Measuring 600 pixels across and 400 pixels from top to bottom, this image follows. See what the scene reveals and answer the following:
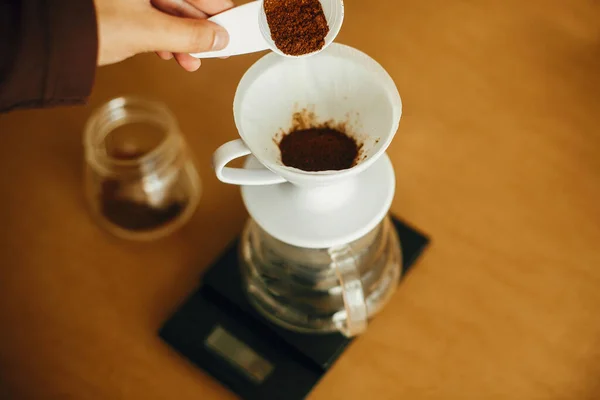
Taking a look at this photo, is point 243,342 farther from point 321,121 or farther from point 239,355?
point 321,121

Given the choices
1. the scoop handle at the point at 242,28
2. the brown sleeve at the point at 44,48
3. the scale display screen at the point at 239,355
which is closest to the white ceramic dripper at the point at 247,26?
the scoop handle at the point at 242,28

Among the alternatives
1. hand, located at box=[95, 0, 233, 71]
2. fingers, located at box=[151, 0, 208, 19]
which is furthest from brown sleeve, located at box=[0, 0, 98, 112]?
fingers, located at box=[151, 0, 208, 19]

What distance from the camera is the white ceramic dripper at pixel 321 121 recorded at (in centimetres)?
56

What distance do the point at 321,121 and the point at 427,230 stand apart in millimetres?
266

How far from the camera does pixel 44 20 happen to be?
56cm

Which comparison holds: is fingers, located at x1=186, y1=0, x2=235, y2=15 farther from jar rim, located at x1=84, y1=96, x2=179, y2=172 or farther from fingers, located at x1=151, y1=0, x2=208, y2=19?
jar rim, located at x1=84, y1=96, x2=179, y2=172

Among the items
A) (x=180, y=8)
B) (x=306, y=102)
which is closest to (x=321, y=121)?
(x=306, y=102)

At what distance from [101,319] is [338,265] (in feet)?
1.13

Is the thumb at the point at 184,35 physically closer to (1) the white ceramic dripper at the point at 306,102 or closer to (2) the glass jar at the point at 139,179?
(1) the white ceramic dripper at the point at 306,102

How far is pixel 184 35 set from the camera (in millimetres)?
614

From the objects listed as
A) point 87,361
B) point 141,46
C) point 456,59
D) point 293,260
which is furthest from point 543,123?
point 87,361

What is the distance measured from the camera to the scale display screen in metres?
0.73

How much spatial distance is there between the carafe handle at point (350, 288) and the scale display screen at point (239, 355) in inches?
5.7

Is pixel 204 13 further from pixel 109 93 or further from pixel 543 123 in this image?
pixel 543 123
